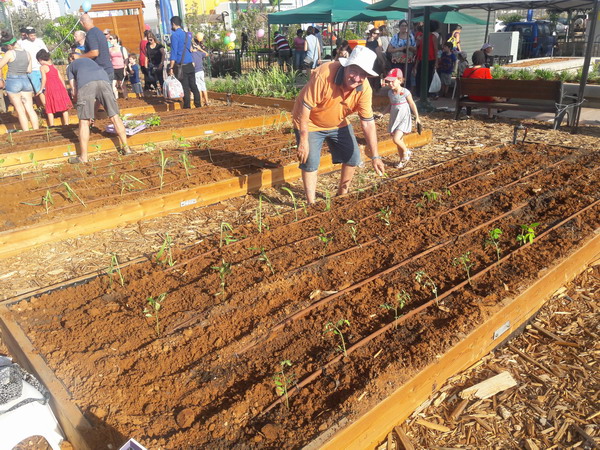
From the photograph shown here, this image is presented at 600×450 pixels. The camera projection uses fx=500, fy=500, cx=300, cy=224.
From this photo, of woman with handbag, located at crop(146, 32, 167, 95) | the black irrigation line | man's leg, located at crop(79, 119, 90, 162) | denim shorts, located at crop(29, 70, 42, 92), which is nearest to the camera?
the black irrigation line

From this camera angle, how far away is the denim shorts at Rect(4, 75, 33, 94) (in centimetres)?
901

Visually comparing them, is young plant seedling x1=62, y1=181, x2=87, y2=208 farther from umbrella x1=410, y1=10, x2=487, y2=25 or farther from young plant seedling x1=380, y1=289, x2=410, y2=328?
umbrella x1=410, y1=10, x2=487, y2=25

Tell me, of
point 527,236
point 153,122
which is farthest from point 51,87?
point 527,236

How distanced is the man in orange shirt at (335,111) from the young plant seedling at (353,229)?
76 centimetres

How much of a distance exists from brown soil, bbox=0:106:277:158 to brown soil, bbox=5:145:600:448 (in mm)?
5142

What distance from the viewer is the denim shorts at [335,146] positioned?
5.24 metres

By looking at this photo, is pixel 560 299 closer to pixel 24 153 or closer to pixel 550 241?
pixel 550 241

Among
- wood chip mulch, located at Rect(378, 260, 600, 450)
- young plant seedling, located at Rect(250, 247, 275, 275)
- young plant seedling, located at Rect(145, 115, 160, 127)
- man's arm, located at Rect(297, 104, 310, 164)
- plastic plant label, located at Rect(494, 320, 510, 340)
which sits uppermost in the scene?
man's arm, located at Rect(297, 104, 310, 164)

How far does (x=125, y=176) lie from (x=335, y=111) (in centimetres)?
299

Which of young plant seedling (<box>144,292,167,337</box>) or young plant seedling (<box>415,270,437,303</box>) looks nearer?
young plant seedling (<box>144,292,167,337</box>)

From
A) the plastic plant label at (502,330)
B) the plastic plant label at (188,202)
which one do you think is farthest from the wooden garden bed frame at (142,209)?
the plastic plant label at (502,330)

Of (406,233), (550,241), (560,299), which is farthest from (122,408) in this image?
(550,241)

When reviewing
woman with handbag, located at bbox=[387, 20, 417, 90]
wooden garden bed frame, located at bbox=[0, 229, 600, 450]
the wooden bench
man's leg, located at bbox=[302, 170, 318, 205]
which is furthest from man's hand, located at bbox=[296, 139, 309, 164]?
woman with handbag, located at bbox=[387, 20, 417, 90]

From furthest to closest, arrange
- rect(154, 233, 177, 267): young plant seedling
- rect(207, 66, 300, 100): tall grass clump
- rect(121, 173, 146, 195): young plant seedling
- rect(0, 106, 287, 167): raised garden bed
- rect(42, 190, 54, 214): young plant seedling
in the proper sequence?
rect(207, 66, 300, 100): tall grass clump, rect(0, 106, 287, 167): raised garden bed, rect(121, 173, 146, 195): young plant seedling, rect(42, 190, 54, 214): young plant seedling, rect(154, 233, 177, 267): young plant seedling
